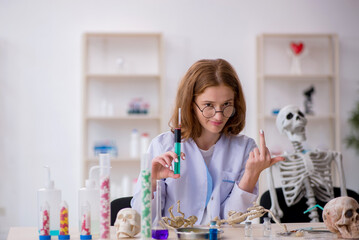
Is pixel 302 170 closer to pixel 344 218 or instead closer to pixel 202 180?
pixel 202 180

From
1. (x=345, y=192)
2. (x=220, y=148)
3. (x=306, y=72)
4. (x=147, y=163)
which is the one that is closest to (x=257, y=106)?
(x=306, y=72)

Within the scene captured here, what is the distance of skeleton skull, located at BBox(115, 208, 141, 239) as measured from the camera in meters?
1.71

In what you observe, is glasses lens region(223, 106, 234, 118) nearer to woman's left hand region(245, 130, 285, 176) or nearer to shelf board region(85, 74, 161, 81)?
woman's left hand region(245, 130, 285, 176)

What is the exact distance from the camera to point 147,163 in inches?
63.4

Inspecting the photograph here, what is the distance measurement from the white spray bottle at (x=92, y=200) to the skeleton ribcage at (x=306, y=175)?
1447 millimetres

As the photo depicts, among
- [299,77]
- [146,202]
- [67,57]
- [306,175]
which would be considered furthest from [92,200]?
[299,77]

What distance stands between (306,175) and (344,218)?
144 cm

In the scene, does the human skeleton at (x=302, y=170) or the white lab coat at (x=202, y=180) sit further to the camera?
the human skeleton at (x=302, y=170)

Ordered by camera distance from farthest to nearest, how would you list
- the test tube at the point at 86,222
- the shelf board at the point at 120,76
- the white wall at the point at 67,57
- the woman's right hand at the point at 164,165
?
the white wall at the point at 67,57 → the shelf board at the point at 120,76 → the woman's right hand at the point at 164,165 → the test tube at the point at 86,222

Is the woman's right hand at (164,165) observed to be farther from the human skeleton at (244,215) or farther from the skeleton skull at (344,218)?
the skeleton skull at (344,218)

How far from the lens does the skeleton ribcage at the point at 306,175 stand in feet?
10.1

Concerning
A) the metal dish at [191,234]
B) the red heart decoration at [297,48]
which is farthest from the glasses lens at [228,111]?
the red heart decoration at [297,48]

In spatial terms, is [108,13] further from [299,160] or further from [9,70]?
[299,160]

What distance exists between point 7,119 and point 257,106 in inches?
92.8
